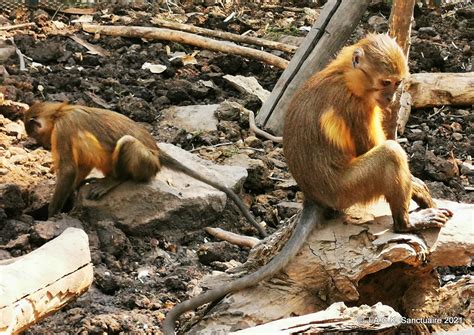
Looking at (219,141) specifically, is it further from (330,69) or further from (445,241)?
(445,241)

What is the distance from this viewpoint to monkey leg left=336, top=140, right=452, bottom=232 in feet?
22.0

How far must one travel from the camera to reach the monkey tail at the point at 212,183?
9.38 meters

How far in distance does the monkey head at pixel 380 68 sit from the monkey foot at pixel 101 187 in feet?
11.0

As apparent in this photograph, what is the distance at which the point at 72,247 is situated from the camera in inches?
249

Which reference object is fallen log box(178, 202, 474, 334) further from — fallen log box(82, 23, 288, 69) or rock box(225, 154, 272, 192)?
fallen log box(82, 23, 288, 69)

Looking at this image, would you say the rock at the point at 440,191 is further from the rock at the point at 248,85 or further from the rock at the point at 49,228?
the rock at the point at 49,228

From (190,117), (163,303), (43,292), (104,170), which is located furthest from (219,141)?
(43,292)

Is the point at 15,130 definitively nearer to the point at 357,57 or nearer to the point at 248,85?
the point at 248,85

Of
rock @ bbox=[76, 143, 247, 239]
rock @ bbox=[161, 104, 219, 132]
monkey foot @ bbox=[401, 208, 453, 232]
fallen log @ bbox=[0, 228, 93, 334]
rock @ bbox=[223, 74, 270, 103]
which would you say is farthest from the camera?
rock @ bbox=[223, 74, 270, 103]

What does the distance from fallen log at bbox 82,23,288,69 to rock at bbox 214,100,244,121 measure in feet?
4.95

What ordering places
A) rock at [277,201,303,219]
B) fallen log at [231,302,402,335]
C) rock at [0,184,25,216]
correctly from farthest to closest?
rock at [277,201,303,219] < rock at [0,184,25,216] < fallen log at [231,302,402,335]

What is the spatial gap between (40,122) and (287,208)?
9.39ft

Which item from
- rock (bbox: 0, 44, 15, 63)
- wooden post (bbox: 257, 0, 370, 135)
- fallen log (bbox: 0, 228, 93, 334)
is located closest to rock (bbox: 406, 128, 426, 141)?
wooden post (bbox: 257, 0, 370, 135)

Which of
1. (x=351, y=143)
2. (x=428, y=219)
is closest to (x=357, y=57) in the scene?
(x=351, y=143)
